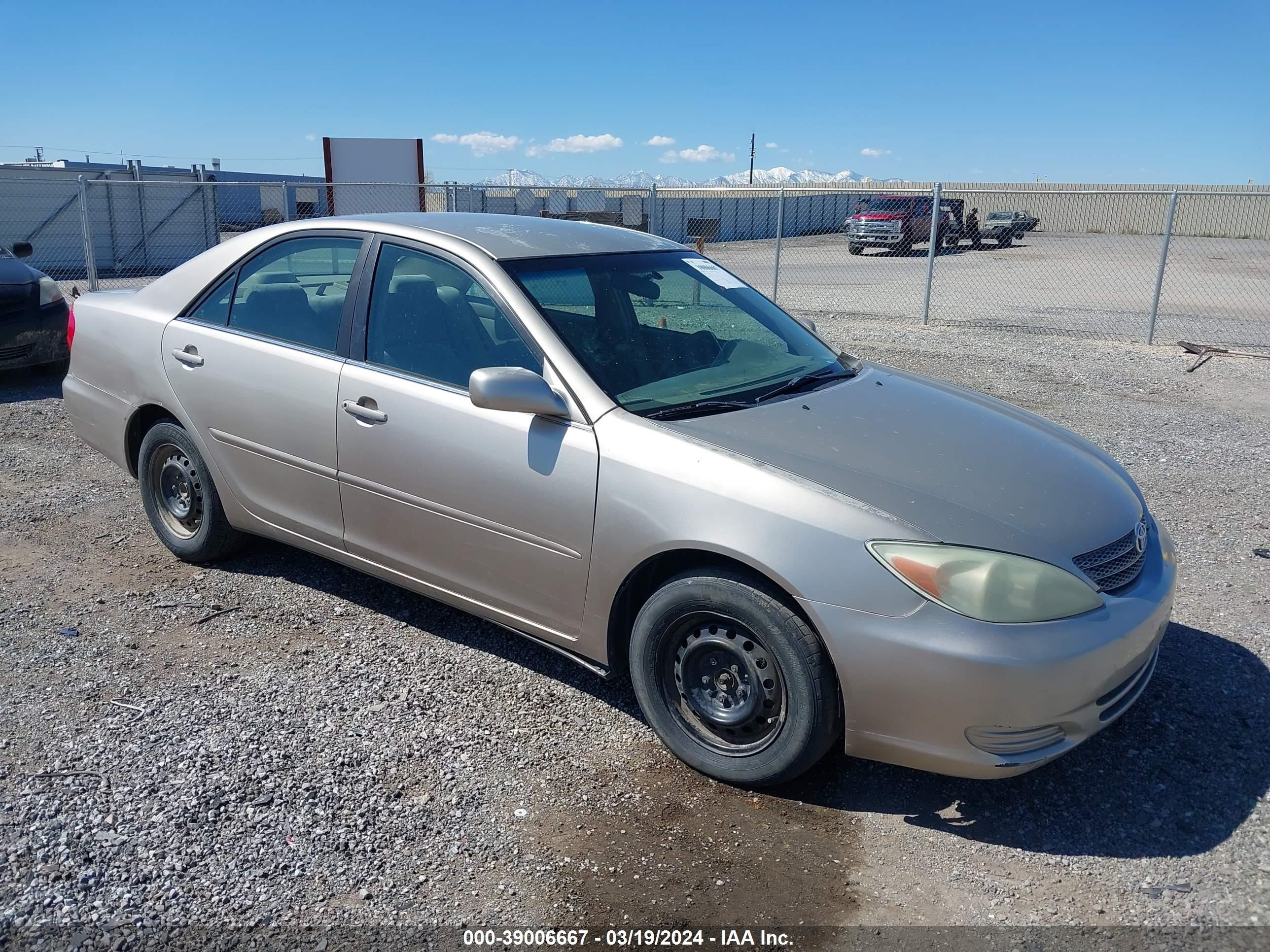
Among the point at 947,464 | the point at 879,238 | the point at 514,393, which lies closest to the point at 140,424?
the point at 514,393

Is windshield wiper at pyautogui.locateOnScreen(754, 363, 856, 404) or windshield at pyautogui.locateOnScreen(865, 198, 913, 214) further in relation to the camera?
windshield at pyautogui.locateOnScreen(865, 198, 913, 214)

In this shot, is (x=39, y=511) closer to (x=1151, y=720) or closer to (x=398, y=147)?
(x=1151, y=720)

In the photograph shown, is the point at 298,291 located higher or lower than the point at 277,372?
higher

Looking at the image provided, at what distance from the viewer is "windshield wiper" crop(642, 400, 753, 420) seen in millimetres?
3369

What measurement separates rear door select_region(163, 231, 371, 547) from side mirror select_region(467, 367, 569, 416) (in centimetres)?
90

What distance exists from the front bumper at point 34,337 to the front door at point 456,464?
6328mm

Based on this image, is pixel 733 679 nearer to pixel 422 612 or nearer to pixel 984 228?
pixel 422 612

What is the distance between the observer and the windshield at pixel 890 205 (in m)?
29.4

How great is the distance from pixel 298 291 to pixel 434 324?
89cm

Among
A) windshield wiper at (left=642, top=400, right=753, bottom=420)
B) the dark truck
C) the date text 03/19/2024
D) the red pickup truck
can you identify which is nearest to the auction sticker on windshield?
windshield wiper at (left=642, top=400, right=753, bottom=420)

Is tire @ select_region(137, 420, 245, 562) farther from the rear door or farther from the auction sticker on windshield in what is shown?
the auction sticker on windshield

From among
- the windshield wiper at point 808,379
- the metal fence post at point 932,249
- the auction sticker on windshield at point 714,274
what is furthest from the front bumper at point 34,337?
the metal fence post at point 932,249

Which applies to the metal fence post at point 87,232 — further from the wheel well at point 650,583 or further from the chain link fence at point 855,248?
the wheel well at point 650,583

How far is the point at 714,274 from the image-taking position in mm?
4617
